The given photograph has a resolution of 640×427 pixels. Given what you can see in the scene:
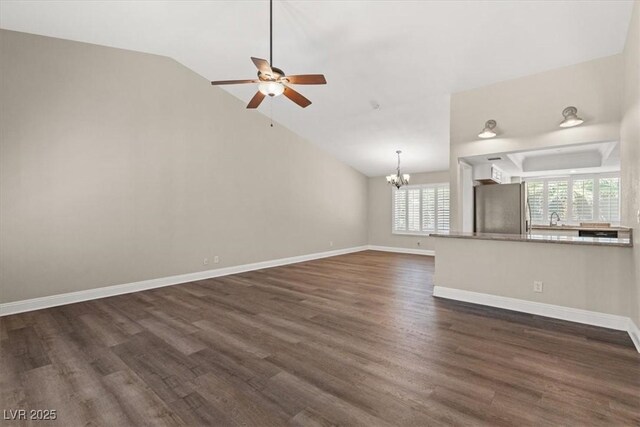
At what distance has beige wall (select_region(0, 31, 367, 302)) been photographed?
3.72m

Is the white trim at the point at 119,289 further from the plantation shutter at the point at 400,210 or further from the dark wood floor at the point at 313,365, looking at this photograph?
the plantation shutter at the point at 400,210

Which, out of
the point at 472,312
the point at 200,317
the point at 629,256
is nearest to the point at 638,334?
the point at 629,256

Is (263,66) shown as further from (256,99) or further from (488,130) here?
(488,130)

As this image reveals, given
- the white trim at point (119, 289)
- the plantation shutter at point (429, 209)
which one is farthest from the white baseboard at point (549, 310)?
the plantation shutter at point (429, 209)

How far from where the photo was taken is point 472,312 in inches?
142

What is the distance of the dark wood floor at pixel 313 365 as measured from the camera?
1.81 meters

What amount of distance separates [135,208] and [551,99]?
6.15 meters

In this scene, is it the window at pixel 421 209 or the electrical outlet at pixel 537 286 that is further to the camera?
the window at pixel 421 209

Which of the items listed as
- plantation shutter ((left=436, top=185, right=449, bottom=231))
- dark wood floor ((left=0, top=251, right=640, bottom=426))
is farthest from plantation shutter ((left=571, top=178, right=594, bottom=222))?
dark wood floor ((left=0, top=251, right=640, bottom=426))

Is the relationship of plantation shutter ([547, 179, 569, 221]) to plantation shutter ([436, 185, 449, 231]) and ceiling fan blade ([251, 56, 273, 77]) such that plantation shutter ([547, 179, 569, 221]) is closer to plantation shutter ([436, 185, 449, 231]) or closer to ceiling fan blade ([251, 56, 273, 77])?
plantation shutter ([436, 185, 449, 231])

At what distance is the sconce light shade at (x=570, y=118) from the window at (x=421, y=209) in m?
4.82

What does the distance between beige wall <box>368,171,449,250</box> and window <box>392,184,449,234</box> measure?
173mm

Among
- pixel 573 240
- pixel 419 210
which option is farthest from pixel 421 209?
pixel 573 240

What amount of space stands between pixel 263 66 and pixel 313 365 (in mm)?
2658
